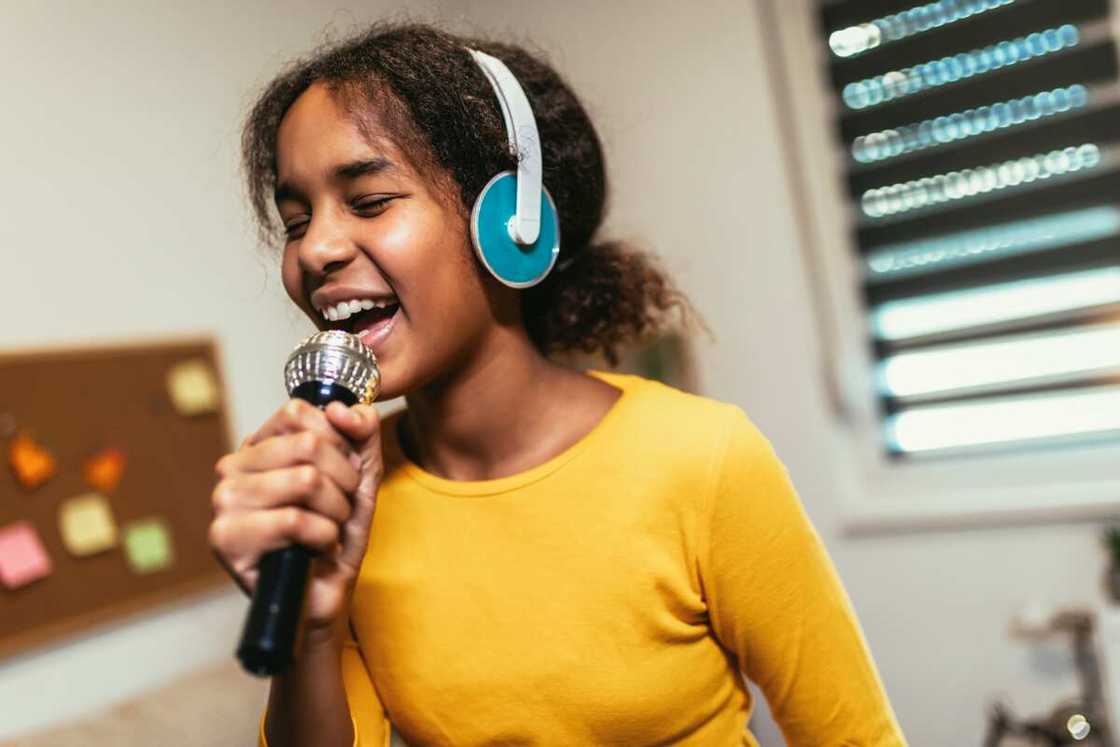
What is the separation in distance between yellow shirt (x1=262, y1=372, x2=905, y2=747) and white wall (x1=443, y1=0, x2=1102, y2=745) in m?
1.34

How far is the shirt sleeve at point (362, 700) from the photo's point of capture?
0.85 m

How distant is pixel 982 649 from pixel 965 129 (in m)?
1.21

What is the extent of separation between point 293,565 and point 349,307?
0.29m

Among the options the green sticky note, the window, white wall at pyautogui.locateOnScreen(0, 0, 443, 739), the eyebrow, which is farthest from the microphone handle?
the window

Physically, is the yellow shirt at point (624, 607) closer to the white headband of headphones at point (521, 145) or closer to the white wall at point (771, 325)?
the white headband of headphones at point (521, 145)

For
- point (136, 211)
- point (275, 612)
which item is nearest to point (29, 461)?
point (136, 211)

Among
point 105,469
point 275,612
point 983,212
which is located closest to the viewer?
point 275,612

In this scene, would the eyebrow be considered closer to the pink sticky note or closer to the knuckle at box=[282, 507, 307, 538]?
the knuckle at box=[282, 507, 307, 538]

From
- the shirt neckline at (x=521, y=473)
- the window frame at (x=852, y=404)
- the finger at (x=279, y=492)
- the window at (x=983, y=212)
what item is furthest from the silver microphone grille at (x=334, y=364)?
the window at (x=983, y=212)

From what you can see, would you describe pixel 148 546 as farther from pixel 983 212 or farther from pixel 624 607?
pixel 983 212

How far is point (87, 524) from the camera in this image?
5.08ft

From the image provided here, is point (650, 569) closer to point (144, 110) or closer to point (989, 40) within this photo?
point (144, 110)

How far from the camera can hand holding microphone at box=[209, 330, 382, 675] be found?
1.48ft

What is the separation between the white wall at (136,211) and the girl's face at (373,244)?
0.77 metres
